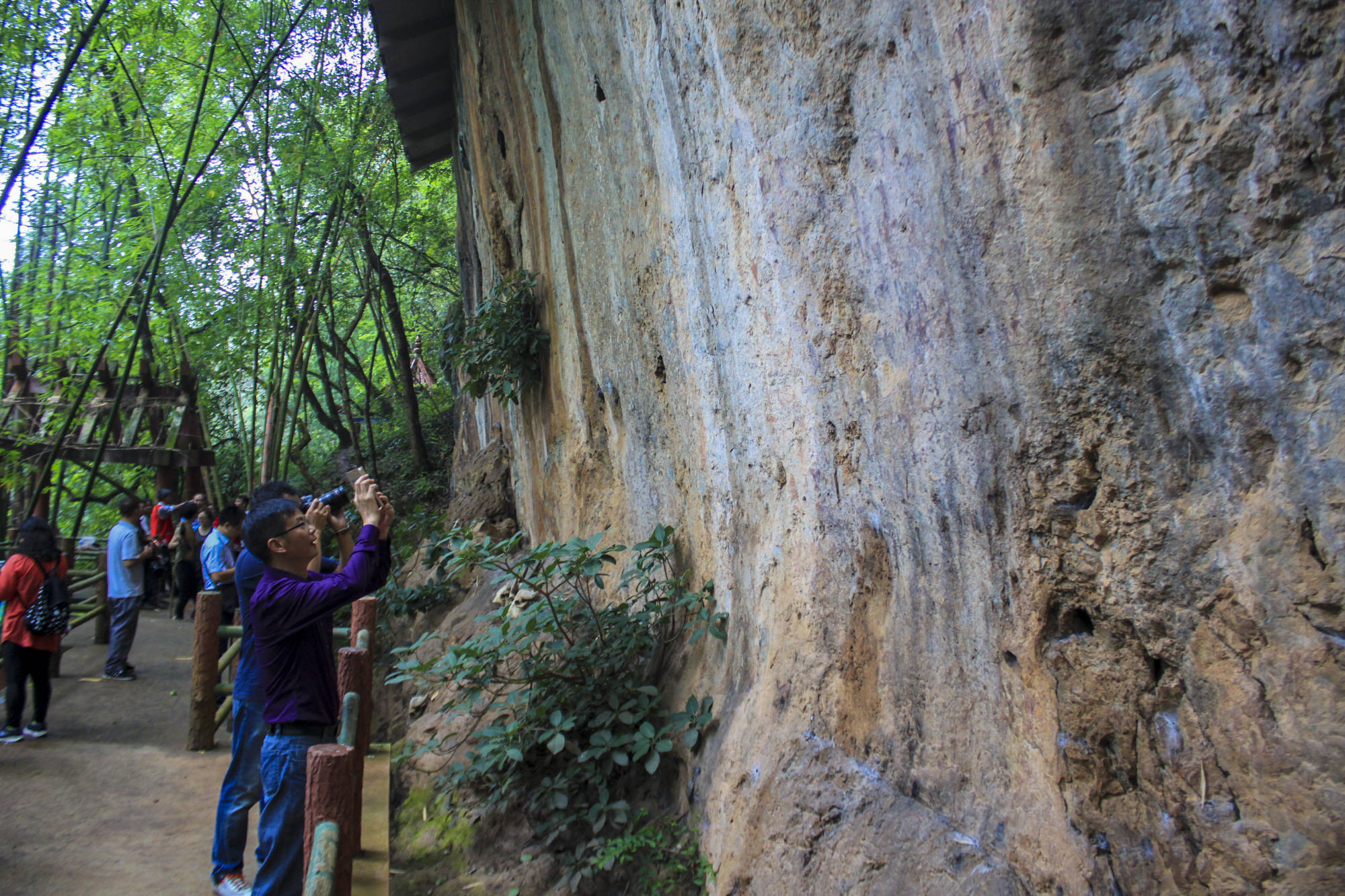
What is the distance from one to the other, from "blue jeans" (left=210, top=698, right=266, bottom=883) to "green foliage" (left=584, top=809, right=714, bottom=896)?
1406mm

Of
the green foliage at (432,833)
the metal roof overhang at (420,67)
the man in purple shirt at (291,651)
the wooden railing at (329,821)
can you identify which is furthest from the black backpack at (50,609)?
the metal roof overhang at (420,67)

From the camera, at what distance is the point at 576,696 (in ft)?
12.6

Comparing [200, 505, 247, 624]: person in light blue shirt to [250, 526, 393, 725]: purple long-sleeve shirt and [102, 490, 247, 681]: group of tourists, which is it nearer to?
[102, 490, 247, 681]: group of tourists

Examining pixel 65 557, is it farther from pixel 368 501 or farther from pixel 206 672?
pixel 368 501

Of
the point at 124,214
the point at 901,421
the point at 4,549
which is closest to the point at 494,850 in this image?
the point at 901,421

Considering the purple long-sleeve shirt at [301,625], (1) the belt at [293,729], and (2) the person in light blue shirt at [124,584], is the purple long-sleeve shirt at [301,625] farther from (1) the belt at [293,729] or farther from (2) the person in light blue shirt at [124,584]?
(2) the person in light blue shirt at [124,584]

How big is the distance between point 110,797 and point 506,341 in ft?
12.0

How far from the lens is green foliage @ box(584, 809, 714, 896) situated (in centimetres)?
312

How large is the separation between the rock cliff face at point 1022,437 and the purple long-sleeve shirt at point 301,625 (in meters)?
1.41

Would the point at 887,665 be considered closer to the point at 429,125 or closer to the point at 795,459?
the point at 795,459

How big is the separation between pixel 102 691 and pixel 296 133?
22.1 feet

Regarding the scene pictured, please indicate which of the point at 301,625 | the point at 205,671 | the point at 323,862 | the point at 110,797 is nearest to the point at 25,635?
the point at 205,671

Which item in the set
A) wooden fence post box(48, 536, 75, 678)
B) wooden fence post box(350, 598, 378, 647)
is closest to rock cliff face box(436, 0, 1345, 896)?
wooden fence post box(350, 598, 378, 647)

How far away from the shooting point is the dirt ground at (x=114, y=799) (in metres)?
4.00
